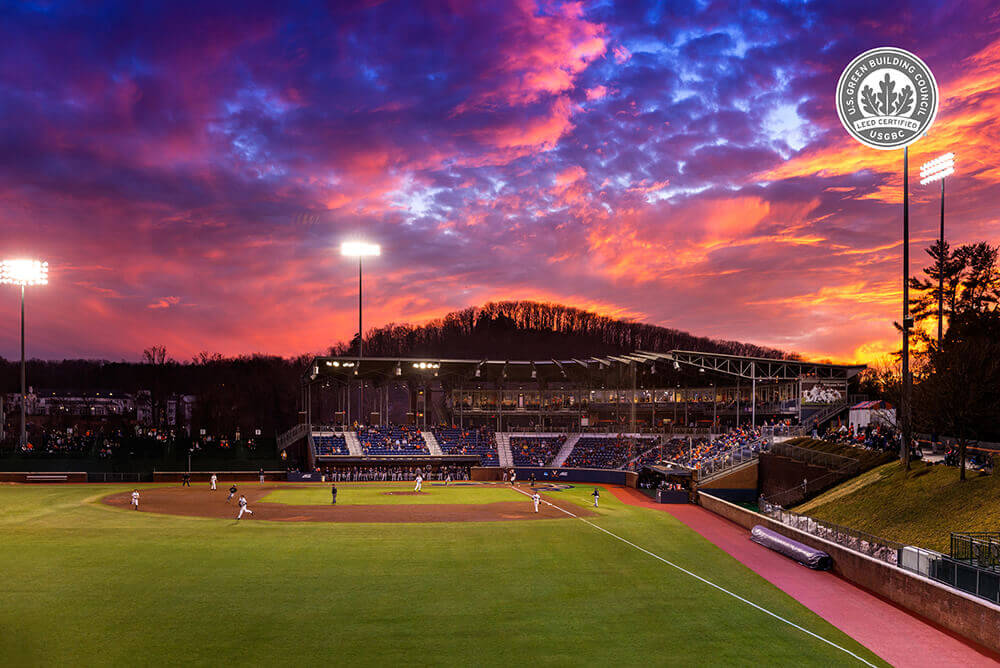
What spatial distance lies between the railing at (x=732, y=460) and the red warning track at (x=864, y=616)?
58.0 feet

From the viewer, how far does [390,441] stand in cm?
6669

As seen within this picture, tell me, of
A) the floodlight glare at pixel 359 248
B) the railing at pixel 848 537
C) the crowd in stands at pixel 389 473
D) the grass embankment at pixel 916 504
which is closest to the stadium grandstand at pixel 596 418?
the crowd in stands at pixel 389 473

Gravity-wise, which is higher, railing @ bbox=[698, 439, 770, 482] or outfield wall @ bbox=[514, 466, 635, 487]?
railing @ bbox=[698, 439, 770, 482]

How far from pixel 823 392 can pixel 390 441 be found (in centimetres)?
3925

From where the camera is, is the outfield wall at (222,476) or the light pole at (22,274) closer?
the outfield wall at (222,476)

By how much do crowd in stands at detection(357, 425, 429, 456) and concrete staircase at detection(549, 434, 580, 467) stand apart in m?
12.7

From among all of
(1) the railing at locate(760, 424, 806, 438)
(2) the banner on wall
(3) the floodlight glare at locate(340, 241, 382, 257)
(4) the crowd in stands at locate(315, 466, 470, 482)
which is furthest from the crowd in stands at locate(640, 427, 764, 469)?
(3) the floodlight glare at locate(340, 241, 382, 257)

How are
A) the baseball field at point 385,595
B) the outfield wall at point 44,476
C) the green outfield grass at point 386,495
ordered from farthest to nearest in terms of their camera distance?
the outfield wall at point 44,476 < the green outfield grass at point 386,495 < the baseball field at point 385,595

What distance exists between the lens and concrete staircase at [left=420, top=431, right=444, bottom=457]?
2601 inches

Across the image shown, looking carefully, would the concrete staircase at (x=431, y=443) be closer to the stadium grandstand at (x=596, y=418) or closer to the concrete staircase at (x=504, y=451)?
the stadium grandstand at (x=596, y=418)

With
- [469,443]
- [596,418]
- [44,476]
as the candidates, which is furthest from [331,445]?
[596,418]

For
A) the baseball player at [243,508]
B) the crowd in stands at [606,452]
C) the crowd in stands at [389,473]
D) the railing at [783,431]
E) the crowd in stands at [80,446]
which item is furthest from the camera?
the crowd in stands at [606,452]

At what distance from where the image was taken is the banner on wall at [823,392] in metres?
56.5

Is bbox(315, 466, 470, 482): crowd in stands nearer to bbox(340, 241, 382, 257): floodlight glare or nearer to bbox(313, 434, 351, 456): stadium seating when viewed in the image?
bbox(313, 434, 351, 456): stadium seating
